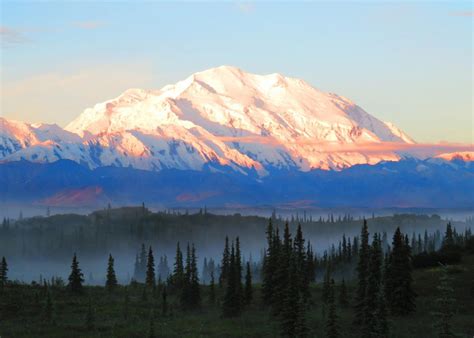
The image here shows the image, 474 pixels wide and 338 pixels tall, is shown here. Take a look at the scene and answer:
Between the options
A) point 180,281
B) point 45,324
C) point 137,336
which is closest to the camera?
point 137,336

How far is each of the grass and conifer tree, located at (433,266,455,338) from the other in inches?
37.1

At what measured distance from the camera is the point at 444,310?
63250 mm

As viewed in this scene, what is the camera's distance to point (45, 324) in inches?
3634

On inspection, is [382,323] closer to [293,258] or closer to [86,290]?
[293,258]

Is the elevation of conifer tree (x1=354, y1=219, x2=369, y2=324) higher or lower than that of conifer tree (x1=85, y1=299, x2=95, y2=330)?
higher

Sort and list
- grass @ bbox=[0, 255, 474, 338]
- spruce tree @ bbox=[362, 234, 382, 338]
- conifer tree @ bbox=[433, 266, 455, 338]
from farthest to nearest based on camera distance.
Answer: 1. grass @ bbox=[0, 255, 474, 338]
2. spruce tree @ bbox=[362, 234, 382, 338]
3. conifer tree @ bbox=[433, 266, 455, 338]

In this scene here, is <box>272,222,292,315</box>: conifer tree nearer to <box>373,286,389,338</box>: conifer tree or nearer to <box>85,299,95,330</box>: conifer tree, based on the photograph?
<box>373,286,389,338</box>: conifer tree

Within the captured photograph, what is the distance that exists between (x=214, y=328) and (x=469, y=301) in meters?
30.5

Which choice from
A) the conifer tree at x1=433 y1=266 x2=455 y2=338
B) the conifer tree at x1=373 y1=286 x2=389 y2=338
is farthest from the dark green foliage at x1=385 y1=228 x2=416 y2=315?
the conifer tree at x1=373 y1=286 x2=389 y2=338

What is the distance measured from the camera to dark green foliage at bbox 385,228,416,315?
95.5 metres

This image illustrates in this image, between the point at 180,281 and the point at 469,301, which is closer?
the point at 469,301

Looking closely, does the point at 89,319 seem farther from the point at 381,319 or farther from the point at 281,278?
the point at 381,319

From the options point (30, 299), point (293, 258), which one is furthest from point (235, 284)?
point (30, 299)

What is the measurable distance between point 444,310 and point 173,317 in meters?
46.5
